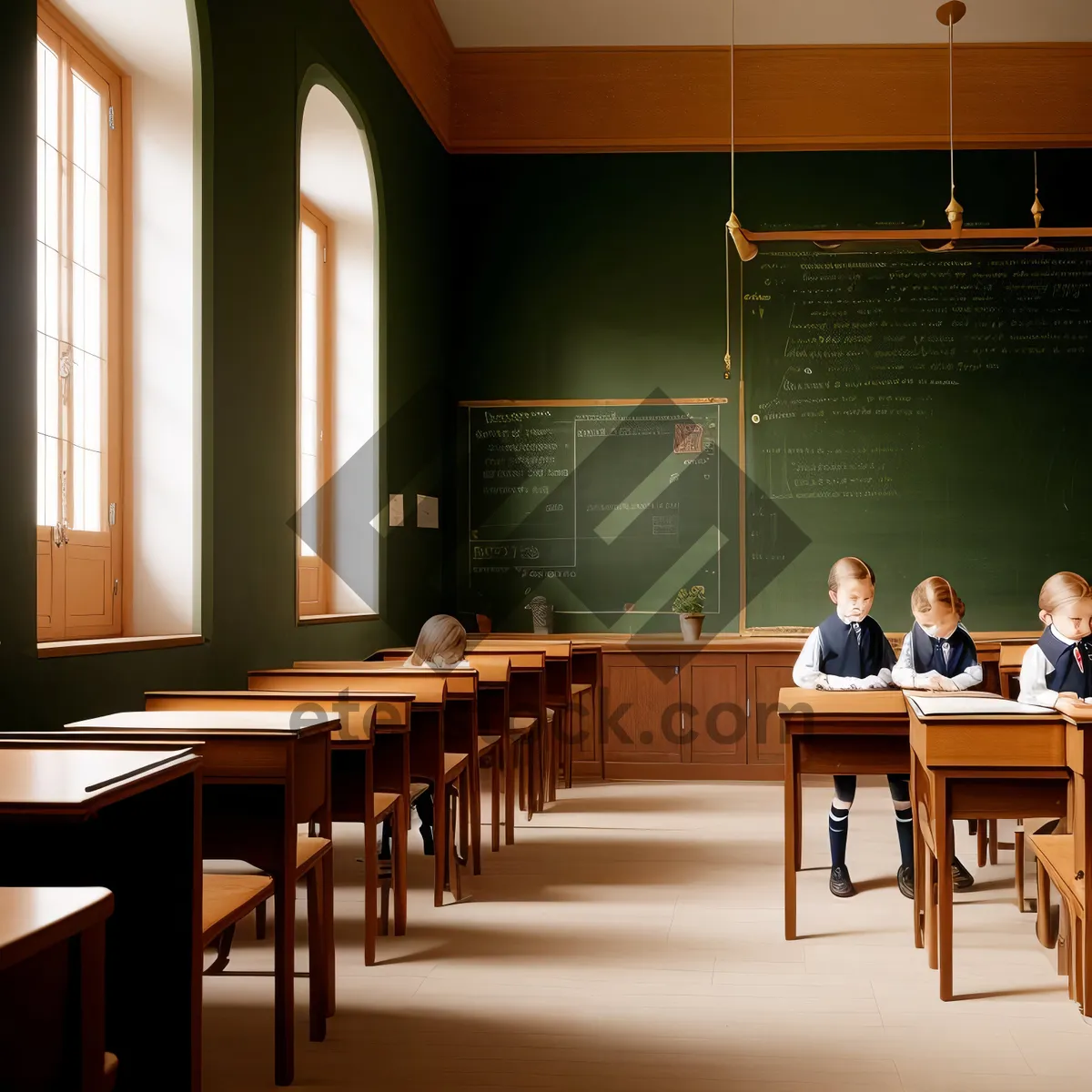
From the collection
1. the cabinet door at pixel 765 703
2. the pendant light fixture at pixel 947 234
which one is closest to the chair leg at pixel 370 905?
the pendant light fixture at pixel 947 234

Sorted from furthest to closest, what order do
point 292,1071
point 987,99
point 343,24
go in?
1. point 987,99
2. point 343,24
3. point 292,1071

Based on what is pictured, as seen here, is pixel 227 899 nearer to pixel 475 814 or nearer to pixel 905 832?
pixel 475 814

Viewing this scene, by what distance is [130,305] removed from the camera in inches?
149

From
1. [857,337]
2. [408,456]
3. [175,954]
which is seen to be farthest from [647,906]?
[857,337]

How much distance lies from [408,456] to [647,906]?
3.29m

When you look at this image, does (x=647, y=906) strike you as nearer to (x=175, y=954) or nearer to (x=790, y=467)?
(x=175, y=954)

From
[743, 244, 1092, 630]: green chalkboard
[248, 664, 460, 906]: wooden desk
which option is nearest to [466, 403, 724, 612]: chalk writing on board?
[743, 244, 1092, 630]: green chalkboard

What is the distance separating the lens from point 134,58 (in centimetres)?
373

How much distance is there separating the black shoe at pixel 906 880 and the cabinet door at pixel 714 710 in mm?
2632

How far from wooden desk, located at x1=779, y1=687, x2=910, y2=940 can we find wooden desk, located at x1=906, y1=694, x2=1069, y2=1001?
46 cm

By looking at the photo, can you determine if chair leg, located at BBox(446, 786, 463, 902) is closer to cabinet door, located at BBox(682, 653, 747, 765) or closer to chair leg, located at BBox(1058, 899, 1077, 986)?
chair leg, located at BBox(1058, 899, 1077, 986)

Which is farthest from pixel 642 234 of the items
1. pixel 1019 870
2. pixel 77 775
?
pixel 77 775

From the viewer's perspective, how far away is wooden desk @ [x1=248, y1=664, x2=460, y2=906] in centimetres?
358

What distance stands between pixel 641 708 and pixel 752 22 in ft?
13.8
